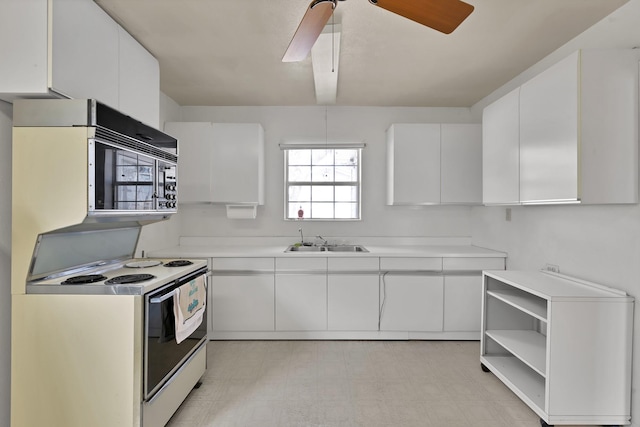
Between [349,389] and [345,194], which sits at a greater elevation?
[345,194]

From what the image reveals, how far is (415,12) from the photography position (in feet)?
4.75

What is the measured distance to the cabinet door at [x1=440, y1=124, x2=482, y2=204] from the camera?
346cm

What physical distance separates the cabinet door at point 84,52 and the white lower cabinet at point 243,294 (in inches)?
67.7

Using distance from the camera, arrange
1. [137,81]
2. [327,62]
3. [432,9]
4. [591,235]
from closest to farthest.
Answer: [432,9]
[591,235]
[137,81]
[327,62]

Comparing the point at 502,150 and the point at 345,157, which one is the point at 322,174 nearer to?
the point at 345,157

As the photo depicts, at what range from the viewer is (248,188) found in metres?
3.45

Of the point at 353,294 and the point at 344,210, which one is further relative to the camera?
the point at 344,210

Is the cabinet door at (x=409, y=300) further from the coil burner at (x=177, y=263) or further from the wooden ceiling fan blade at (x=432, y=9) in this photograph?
the wooden ceiling fan blade at (x=432, y=9)

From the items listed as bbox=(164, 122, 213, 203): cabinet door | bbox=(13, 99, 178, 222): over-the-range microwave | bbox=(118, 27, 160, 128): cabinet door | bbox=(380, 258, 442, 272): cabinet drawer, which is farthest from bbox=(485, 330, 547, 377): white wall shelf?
bbox=(118, 27, 160, 128): cabinet door

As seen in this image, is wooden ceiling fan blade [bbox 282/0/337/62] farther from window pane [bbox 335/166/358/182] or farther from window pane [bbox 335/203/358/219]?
window pane [bbox 335/203/358/219]

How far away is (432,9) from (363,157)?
2467mm

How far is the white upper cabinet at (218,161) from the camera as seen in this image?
3402 mm

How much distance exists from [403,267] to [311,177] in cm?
155

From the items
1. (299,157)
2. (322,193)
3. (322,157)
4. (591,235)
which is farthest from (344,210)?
(591,235)
